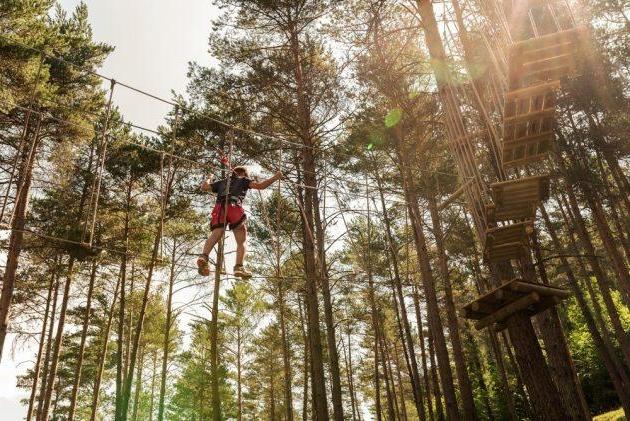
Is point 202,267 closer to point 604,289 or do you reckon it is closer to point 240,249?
point 240,249

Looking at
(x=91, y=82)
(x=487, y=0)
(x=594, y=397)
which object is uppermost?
(x=91, y=82)

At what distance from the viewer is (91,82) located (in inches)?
561

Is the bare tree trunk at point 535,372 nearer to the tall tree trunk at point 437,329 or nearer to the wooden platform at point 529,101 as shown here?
the wooden platform at point 529,101

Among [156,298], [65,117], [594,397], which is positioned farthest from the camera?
[156,298]

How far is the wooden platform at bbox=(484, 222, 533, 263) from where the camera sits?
17.7 ft

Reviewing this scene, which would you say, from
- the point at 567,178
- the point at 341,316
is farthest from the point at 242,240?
the point at 341,316

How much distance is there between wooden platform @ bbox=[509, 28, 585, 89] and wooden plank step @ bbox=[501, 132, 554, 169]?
0.84 meters

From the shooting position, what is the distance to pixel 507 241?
18.8 feet

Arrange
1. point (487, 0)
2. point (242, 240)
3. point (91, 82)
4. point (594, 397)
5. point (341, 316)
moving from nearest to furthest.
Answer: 1. point (242, 240)
2. point (487, 0)
3. point (91, 82)
4. point (594, 397)
5. point (341, 316)

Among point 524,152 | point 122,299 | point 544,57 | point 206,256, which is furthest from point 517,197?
point 122,299

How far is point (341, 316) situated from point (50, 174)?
16064mm

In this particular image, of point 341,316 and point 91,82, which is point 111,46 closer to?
point 91,82

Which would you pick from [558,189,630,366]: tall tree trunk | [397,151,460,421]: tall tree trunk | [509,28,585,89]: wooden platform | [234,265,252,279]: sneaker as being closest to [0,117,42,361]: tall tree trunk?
[234,265,252,279]: sneaker

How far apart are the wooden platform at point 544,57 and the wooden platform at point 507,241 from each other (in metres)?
1.76
